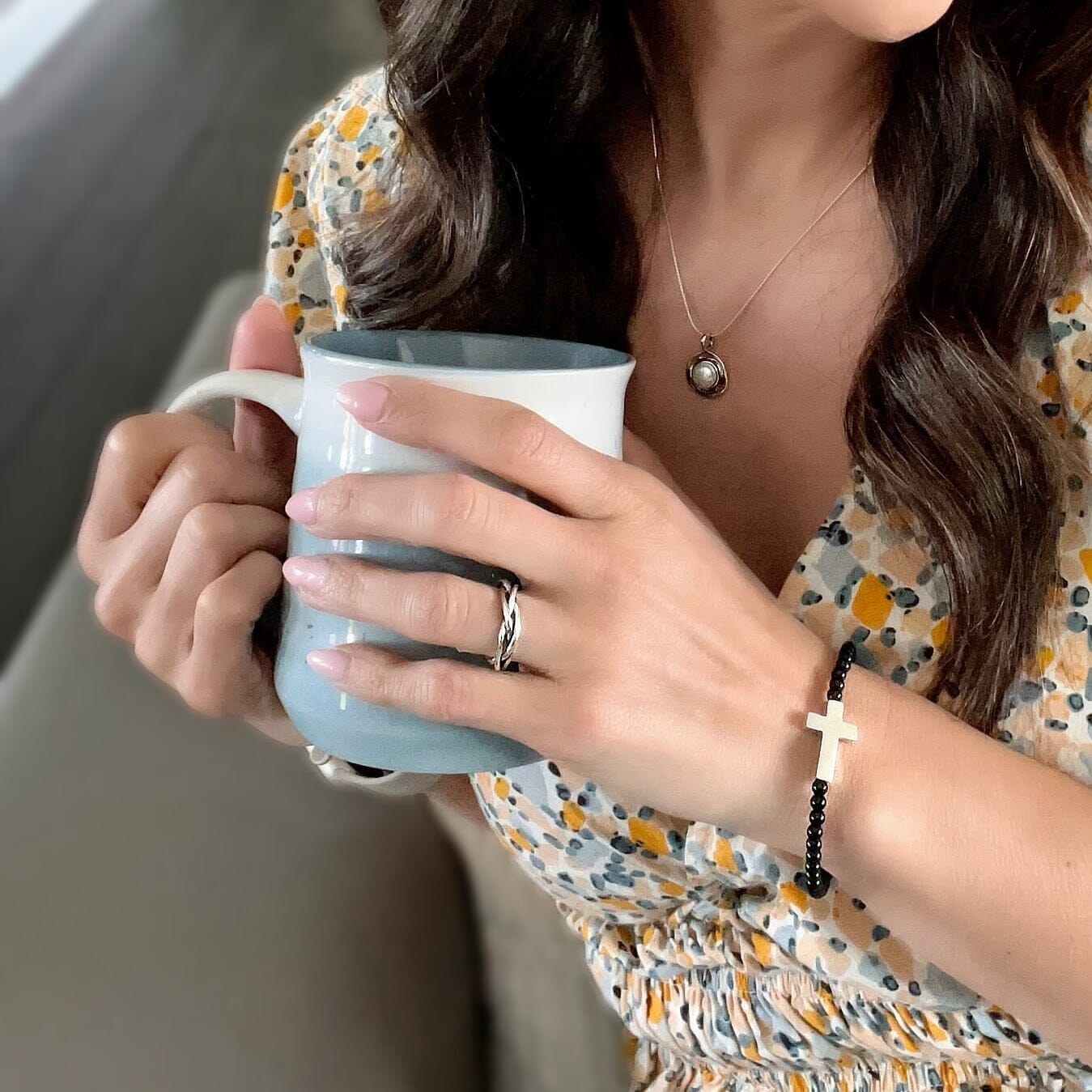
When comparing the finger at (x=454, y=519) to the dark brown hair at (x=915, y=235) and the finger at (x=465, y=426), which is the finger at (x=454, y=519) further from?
the dark brown hair at (x=915, y=235)

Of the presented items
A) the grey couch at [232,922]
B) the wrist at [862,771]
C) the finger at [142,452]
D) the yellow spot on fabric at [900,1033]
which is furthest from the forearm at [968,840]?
the grey couch at [232,922]

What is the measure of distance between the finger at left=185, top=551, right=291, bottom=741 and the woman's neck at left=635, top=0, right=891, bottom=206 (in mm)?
406

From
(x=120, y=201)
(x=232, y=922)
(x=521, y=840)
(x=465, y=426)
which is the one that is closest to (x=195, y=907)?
(x=232, y=922)

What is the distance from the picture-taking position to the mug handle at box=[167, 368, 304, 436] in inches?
17.9

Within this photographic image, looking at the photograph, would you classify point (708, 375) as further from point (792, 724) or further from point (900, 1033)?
point (900, 1033)

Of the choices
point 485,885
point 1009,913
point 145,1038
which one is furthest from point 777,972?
point 145,1038

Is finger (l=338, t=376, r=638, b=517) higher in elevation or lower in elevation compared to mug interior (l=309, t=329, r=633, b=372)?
lower

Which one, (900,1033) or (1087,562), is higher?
(1087,562)

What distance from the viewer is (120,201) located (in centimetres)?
138

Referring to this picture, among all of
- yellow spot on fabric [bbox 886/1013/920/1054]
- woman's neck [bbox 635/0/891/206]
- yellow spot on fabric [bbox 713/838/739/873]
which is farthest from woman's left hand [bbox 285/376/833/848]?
woman's neck [bbox 635/0/891/206]

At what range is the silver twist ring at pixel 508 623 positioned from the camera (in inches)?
16.4

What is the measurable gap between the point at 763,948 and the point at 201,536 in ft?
1.29

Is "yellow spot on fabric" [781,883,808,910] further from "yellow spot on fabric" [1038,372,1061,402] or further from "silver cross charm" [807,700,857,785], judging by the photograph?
"yellow spot on fabric" [1038,372,1061,402]

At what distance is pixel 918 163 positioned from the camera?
623 millimetres
